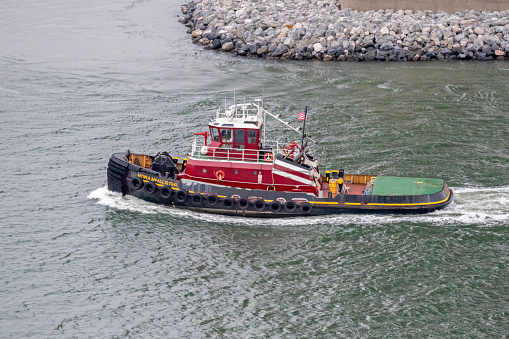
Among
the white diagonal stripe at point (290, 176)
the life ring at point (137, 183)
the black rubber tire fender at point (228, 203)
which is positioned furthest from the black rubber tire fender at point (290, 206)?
the life ring at point (137, 183)

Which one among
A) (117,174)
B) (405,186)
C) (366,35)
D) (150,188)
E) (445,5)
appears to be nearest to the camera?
(405,186)

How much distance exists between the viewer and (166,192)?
26672mm

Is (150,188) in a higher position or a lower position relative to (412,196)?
lower

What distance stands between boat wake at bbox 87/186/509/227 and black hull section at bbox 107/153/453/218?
0.70 ft

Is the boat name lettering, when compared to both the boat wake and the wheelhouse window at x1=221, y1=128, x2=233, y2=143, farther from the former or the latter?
the wheelhouse window at x1=221, y1=128, x2=233, y2=143

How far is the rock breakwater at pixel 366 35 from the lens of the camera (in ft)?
159

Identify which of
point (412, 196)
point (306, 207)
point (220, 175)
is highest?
point (220, 175)

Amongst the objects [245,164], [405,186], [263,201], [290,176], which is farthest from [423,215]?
[245,164]

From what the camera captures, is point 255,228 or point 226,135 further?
point 226,135

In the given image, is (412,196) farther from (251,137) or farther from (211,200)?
(211,200)

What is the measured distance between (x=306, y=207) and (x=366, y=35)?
26153 millimetres

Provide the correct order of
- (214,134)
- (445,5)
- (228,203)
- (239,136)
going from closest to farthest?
(228,203) < (239,136) < (214,134) < (445,5)

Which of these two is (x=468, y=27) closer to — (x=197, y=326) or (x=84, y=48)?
(x=84, y=48)

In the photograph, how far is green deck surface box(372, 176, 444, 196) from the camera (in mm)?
26125
